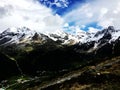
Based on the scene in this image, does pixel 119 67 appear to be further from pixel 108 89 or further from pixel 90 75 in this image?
pixel 108 89

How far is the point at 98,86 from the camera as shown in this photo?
253 feet

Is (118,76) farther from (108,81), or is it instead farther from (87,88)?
(87,88)

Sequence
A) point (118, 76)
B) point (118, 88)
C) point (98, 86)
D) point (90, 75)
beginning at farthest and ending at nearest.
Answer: point (90, 75), point (118, 76), point (98, 86), point (118, 88)

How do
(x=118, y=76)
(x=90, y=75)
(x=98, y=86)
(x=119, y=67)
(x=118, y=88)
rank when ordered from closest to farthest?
1. (x=118, y=88)
2. (x=98, y=86)
3. (x=118, y=76)
4. (x=90, y=75)
5. (x=119, y=67)

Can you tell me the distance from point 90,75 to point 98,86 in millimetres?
13186

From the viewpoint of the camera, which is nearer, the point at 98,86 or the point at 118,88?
the point at 118,88

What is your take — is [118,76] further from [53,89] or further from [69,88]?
[53,89]

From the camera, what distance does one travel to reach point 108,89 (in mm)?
70875

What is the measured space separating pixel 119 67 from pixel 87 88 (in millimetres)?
29055

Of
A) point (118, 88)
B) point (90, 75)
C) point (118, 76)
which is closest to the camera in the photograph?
point (118, 88)

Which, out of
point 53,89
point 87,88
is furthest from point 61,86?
point 87,88

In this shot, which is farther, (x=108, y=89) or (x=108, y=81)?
(x=108, y=81)

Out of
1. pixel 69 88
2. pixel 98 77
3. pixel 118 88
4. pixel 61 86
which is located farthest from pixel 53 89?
pixel 118 88

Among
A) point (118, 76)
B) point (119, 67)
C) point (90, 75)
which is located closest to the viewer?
point (118, 76)
